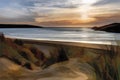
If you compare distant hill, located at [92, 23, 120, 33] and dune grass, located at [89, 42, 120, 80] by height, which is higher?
distant hill, located at [92, 23, 120, 33]

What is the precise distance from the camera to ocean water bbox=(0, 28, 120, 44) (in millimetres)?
2293

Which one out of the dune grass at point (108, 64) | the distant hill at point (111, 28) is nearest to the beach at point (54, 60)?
the dune grass at point (108, 64)

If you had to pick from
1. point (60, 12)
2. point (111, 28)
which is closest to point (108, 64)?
point (111, 28)

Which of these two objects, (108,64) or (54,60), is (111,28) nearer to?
A: (108,64)

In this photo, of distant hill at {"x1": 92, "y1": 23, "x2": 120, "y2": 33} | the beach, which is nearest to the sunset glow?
distant hill at {"x1": 92, "y1": 23, "x2": 120, "y2": 33}

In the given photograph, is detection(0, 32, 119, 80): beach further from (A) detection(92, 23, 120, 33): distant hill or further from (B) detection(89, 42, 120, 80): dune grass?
(A) detection(92, 23, 120, 33): distant hill

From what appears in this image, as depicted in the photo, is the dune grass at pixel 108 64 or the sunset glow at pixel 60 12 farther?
the sunset glow at pixel 60 12

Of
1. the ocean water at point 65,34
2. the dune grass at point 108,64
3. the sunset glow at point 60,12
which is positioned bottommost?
the dune grass at point 108,64

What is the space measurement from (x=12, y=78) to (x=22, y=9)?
0.44 meters

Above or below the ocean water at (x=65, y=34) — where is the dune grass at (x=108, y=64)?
below

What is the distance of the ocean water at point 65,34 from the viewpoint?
90.3 inches

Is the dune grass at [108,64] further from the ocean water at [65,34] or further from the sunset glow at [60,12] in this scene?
the sunset glow at [60,12]

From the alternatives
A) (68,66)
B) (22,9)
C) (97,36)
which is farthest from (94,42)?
(22,9)

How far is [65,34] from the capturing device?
7.65ft
